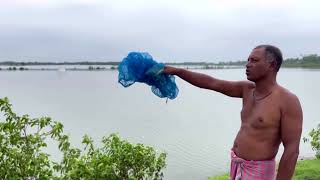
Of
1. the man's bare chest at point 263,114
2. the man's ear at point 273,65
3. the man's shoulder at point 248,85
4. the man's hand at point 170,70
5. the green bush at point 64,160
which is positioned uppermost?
the man's ear at point 273,65

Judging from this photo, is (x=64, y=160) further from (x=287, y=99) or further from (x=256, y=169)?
(x=287, y=99)

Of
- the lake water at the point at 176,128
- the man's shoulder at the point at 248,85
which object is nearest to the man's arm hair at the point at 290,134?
the man's shoulder at the point at 248,85

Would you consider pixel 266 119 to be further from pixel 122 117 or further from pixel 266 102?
pixel 122 117

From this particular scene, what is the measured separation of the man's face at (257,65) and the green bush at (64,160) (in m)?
1.60

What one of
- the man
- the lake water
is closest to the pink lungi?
the man

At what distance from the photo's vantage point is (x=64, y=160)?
4285 millimetres

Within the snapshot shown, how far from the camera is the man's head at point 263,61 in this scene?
3016 millimetres

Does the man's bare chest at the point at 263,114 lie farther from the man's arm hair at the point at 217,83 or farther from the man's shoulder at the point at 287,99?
the man's arm hair at the point at 217,83

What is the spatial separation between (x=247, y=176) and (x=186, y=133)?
48.2ft

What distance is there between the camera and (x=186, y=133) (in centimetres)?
1777

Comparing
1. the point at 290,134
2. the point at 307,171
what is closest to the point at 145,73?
the point at 290,134

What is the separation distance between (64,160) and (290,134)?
2.14 m

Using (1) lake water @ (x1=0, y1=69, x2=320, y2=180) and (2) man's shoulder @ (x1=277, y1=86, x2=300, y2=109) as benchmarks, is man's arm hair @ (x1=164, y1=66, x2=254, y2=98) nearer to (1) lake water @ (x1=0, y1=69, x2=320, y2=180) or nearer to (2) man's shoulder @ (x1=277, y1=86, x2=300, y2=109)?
(2) man's shoulder @ (x1=277, y1=86, x2=300, y2=109)

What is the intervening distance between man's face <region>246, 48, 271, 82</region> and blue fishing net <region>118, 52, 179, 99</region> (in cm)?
66
